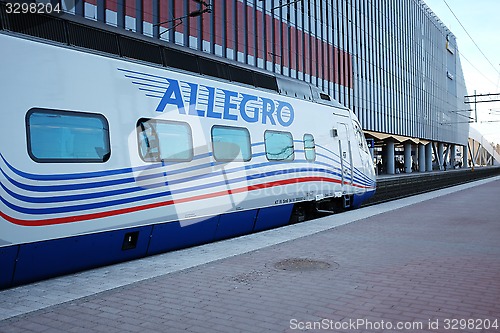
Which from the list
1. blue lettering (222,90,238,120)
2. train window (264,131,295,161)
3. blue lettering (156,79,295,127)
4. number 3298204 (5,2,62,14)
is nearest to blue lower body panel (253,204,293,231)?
train window (264,131,295,161)

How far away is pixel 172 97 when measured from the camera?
7.50m

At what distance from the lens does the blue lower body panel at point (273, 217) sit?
967 cm

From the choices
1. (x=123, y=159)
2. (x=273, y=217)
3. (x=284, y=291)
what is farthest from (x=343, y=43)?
(x=284, y=291)

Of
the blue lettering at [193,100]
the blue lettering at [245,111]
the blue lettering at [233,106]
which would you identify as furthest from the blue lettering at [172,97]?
the blue lettering at [245,111]

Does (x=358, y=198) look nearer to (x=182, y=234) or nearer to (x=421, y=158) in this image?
(x=182, y=234)

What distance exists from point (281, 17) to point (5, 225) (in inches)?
1254

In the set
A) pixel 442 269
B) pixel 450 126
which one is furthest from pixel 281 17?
pixel 450 126

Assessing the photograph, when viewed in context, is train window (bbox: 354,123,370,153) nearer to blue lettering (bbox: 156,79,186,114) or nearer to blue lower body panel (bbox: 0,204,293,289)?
blue lower body panel (bbox: 0,204,293,289)

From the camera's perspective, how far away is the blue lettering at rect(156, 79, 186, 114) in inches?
288

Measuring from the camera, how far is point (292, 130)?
34.4 ft

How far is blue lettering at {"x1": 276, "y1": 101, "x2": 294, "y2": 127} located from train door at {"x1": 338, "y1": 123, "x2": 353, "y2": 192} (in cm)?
261

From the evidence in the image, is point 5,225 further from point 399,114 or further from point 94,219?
point 399,114

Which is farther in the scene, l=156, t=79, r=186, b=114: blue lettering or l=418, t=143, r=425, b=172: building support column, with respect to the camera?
l=418, t=143, r=425, b=172: building support column

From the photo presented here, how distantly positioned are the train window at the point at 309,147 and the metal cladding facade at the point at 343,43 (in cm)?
586
